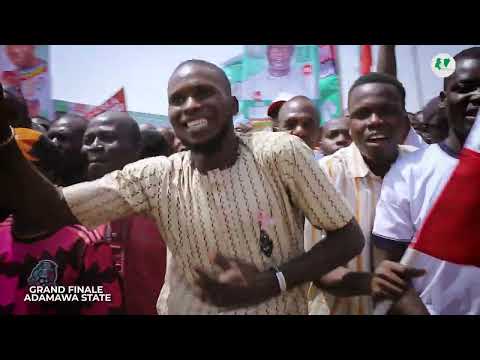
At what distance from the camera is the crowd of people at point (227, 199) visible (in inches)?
89.3

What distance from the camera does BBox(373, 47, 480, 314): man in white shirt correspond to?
8.23ft

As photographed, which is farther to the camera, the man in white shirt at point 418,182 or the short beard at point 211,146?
the man in white shirt at point 418,182

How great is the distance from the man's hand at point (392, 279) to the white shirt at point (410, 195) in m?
0.14

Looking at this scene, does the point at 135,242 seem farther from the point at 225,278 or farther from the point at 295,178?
the point at 295,178

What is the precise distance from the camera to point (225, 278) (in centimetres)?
226

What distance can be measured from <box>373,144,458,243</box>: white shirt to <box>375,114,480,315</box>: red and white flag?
4cm

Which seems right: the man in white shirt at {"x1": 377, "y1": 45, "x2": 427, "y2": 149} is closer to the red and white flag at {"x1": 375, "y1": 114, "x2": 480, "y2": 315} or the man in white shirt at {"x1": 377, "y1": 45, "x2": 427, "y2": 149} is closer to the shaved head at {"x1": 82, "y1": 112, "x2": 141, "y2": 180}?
the red and white flag at {"x1": 375, "y1": 114, "x2": 480, "y2": 315}

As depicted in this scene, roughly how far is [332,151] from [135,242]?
123cm

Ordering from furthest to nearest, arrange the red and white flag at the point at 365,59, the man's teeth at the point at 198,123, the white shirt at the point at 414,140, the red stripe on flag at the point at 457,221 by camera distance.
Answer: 1. the red and white flag at the point at 365,59
2. the white shirt at the point at 414,140
3. the red stripe on flag at the point at 457,221
4. the man's teeth at the point at 198,123

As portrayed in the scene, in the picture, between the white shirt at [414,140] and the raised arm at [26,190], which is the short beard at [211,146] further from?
the white shirt at [414,140]

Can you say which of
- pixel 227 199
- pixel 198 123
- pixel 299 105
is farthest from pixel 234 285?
pixel 299 105

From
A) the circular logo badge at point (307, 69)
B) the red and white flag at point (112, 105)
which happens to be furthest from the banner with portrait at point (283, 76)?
the red and white flag at point (112, 105)
